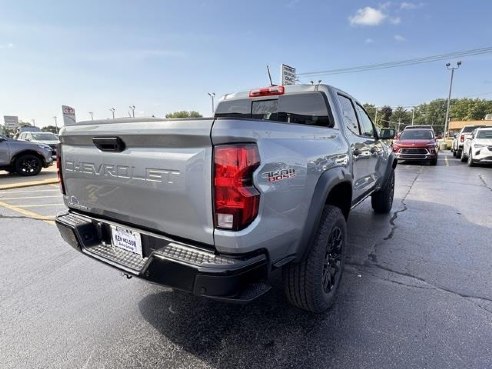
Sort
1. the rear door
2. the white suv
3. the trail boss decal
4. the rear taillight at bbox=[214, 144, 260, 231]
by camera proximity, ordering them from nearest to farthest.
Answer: the rear taillight at bbox=[214, 144, 260, 231] < the trail boss decal < the rear door < the white suv

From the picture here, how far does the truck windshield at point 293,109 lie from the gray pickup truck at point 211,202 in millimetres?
474

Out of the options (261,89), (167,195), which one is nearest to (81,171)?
(167,195)

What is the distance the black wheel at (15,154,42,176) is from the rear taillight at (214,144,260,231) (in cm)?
1160

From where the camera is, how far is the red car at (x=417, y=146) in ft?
47.4

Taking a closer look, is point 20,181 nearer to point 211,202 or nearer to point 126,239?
A: point 126,239

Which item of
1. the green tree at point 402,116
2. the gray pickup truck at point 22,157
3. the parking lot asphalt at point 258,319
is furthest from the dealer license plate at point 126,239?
the green tree at point 402,116

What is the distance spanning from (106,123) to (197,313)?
168 cm

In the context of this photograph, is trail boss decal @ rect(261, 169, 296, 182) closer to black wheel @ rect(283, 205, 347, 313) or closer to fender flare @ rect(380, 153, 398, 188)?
black wheel @ rect(283, 205, 347, 313)

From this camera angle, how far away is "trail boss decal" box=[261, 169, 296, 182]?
1.94 meters

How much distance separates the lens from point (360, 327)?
257 centimetres

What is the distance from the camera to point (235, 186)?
1823 mm

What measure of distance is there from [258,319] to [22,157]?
37.1 feet

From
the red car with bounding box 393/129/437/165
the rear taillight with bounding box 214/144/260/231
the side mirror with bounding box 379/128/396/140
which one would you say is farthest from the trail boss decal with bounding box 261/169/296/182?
the red car with bounding box 393/129/437/165

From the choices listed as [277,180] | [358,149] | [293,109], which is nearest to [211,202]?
[277,180]
